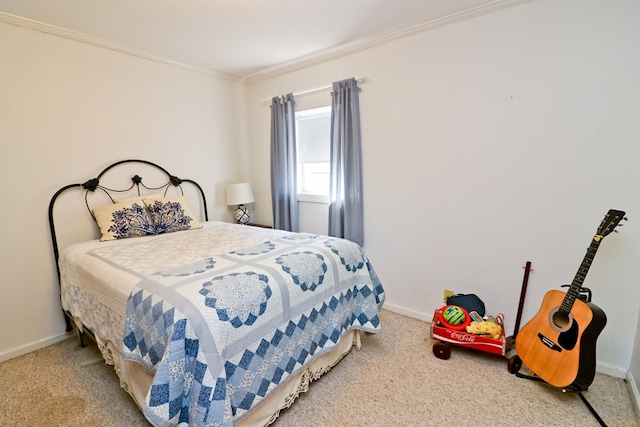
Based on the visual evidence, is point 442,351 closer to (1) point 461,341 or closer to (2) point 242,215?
(1) point 461,341

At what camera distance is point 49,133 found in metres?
2.31

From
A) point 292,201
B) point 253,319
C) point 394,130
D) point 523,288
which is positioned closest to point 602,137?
point 523,288

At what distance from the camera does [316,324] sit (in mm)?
1761

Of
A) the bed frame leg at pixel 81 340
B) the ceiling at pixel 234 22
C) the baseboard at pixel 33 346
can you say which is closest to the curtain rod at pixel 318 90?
the ceiling at pixel 234 22

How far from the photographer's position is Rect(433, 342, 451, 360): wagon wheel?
2076mm

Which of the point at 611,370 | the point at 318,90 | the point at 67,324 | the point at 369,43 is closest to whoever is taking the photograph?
the point at 611,370

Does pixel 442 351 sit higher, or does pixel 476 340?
pixel 476 340

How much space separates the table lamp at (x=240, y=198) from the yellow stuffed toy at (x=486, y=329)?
2569 mm

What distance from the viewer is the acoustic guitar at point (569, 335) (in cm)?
157

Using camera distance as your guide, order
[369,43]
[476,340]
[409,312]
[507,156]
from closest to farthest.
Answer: [476,340] < [507,156] < [369,43] < [409,312]

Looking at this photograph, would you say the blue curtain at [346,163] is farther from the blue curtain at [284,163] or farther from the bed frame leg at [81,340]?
the bed frame leg at [81,340]

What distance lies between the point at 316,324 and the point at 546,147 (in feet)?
6.21

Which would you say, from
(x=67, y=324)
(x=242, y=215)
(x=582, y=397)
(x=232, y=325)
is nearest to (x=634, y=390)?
(x=582, y=397)

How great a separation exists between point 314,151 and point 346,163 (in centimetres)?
57
